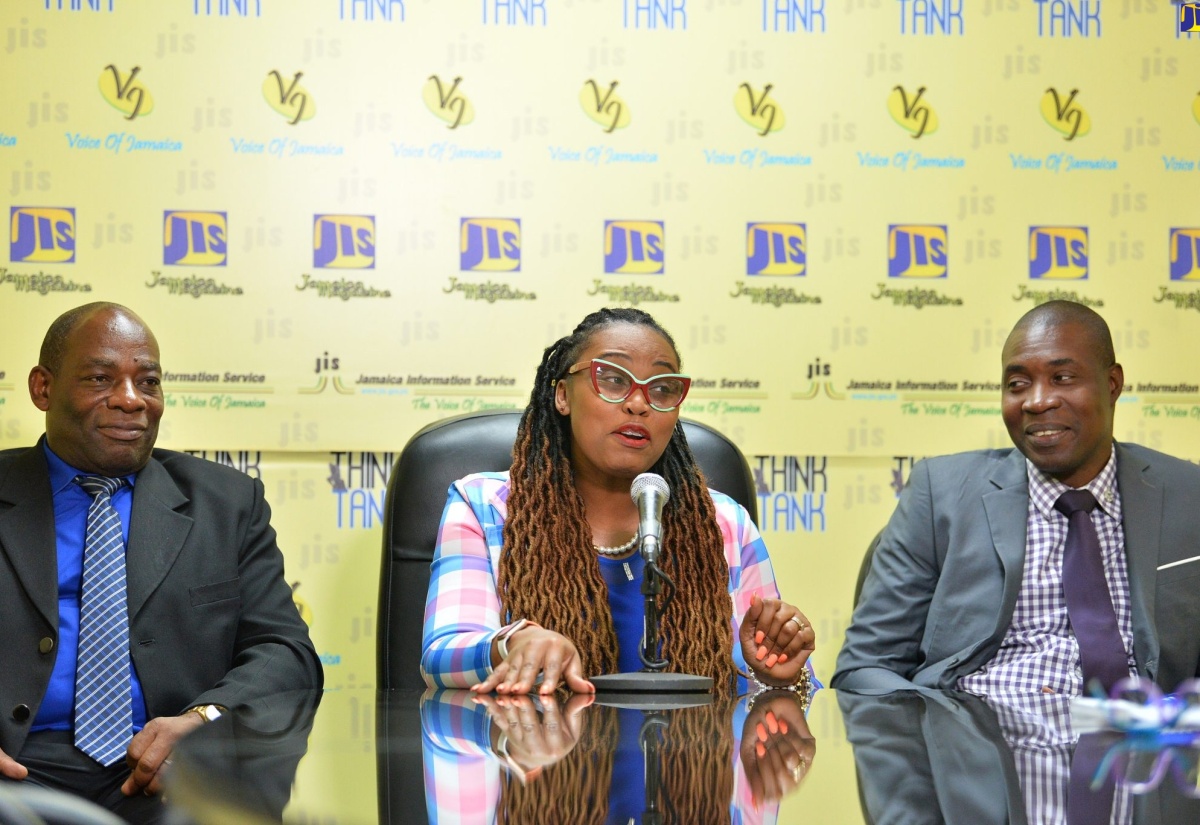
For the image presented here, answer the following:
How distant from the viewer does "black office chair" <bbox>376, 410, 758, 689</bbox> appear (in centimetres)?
278

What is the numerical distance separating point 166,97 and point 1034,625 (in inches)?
105

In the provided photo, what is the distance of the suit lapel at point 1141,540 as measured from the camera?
2740mm

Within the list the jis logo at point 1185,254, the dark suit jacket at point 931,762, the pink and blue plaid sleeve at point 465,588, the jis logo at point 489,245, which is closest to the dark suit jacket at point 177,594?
the pink and blue plaid sleeve at point 465,588

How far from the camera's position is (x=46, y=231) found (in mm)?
3367

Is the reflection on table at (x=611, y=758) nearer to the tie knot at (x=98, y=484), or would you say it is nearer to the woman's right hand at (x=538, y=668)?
the woman's right hand at (x=538, y=668)

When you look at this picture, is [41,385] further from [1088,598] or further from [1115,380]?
[1115,380]

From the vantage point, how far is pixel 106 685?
2.40m

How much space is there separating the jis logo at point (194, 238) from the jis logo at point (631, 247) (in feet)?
3.52

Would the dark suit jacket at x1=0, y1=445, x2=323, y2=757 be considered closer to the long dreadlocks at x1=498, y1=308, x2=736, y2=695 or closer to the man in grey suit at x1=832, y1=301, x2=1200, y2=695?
the long dreadlocks at x1=498, y1=308, x2=736, y2=695

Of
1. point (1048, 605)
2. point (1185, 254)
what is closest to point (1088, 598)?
point (1048, 605)

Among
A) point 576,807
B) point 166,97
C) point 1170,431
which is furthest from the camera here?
point 1170,431

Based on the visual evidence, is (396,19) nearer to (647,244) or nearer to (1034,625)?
(647,244)

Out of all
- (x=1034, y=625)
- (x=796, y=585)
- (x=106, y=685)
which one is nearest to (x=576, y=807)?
(x=106, y=685)

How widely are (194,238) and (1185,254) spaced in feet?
9.46
